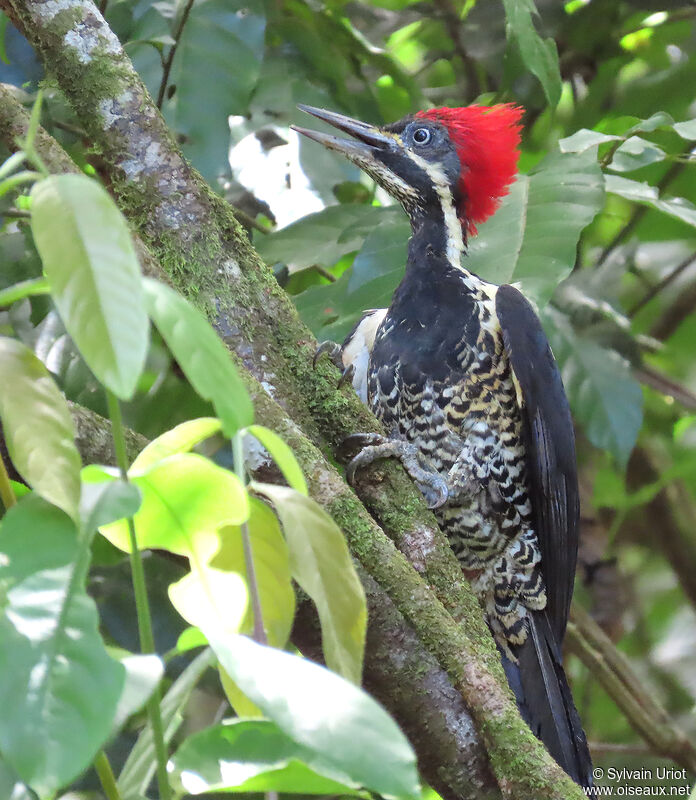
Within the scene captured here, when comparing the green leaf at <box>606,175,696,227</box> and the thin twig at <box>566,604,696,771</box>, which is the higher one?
the green leaf at <box>606,175,696,227</box>

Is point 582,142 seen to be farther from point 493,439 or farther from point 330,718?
point 330,718

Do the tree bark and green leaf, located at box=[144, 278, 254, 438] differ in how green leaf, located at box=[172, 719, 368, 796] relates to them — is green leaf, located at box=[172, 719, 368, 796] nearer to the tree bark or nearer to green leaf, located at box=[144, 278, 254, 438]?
green leaf, located at box=[144, 278, 254, 438]

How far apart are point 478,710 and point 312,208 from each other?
1.59 m

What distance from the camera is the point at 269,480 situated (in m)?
1.29

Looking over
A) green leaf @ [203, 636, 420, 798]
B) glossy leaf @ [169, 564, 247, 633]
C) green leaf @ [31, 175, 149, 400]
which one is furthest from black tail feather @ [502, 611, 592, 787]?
green leaf @ [31, 175, 149, 400]

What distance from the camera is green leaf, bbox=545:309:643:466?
2502 millimetres

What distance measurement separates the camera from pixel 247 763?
708 mm

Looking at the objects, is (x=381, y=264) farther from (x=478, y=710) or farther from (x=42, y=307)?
(x=478, y=710)

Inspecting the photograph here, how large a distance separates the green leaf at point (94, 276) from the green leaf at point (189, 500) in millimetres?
159

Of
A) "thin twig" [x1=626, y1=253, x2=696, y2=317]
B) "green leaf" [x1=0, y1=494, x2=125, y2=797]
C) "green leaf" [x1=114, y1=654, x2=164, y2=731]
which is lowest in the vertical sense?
"thin twig" [x1=626, y1=253, x2=696, y2=317]

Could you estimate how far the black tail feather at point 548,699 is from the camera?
2.08 meters

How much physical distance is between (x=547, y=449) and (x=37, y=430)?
1666 millimetres
